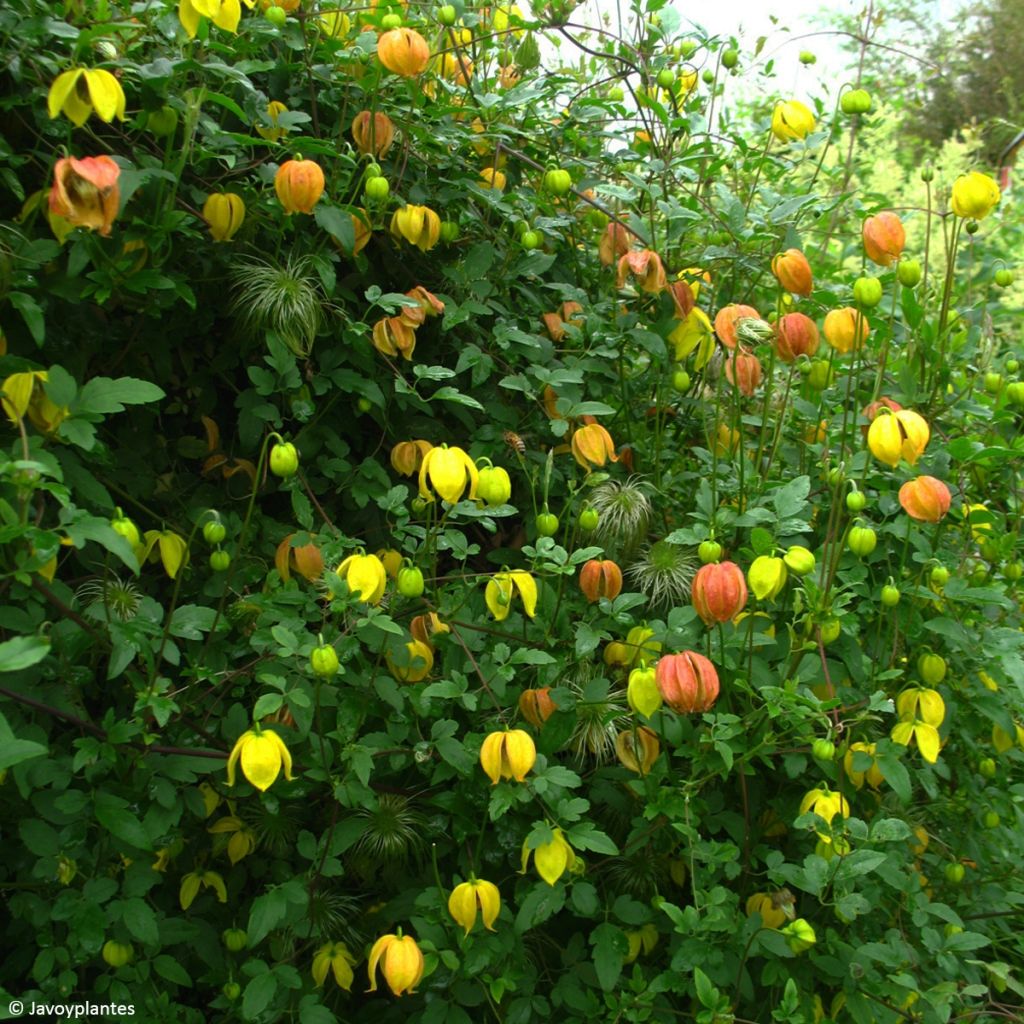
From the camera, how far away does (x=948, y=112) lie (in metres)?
8.73

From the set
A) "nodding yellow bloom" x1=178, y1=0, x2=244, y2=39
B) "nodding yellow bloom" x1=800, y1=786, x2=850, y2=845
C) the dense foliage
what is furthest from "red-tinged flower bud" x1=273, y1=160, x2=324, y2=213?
"nodding yellow bloom" x1=800, y1=786, x2=850, y2=845

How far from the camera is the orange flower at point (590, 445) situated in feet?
4.54

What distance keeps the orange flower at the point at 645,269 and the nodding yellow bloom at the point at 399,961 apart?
3.03 feet

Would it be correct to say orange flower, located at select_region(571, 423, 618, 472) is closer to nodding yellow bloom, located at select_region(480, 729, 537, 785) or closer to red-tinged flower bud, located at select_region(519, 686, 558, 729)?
red-tinged flower bud, located at select_region(519, 686, 558, 729)

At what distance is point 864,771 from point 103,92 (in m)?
1.14

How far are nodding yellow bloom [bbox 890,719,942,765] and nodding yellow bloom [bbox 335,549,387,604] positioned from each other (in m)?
0.64

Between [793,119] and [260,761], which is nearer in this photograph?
[260,761]

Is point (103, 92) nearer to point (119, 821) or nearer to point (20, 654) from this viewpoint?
point (20, 654)

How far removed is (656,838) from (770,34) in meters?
1.50

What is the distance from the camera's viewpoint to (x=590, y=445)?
139 cm

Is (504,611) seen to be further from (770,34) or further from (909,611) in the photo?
(770,34)

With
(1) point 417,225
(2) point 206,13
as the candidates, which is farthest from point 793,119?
(2) point 206,13

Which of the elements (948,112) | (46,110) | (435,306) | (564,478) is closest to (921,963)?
(564,478)

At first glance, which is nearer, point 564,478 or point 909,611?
point 909,611
